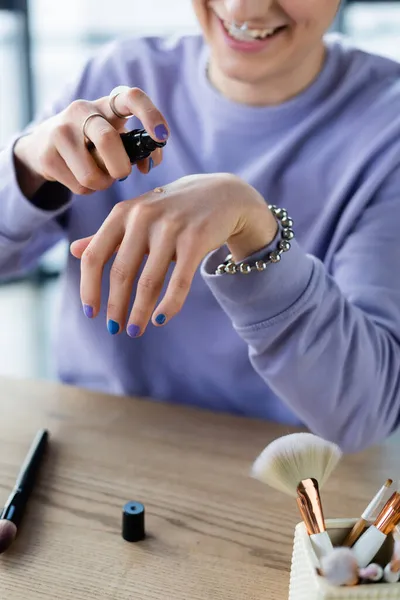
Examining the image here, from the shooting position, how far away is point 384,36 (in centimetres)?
233

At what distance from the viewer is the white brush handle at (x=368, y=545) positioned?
15.6 inches

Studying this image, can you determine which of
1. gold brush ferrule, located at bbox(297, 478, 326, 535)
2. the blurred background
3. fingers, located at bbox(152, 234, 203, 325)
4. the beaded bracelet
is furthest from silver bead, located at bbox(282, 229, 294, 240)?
the blurred background

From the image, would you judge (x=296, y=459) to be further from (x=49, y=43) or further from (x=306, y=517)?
(x=49, y=43)

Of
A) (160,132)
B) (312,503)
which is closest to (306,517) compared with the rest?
(312,503)

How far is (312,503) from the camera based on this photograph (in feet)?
1.40

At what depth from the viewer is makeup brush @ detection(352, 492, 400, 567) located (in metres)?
0.40

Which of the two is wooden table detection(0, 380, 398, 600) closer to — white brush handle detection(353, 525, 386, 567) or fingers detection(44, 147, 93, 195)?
white brush handle detection(353, 525, 386, 567)

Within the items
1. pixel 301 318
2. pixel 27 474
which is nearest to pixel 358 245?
pixel 301 318

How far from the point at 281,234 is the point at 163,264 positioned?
128 mm

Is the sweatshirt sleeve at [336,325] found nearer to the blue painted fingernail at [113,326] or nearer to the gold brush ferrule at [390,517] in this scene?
the blue painted fingernail at [113,326]

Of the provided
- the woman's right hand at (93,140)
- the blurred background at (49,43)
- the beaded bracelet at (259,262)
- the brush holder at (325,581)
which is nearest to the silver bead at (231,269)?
the beaded bracelet at (259,262)

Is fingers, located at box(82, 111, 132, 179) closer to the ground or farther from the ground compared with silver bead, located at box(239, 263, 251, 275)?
farther from the ground

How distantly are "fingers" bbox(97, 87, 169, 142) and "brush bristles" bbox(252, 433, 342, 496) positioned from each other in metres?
0.24

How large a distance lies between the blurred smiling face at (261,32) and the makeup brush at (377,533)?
49 centimetres
